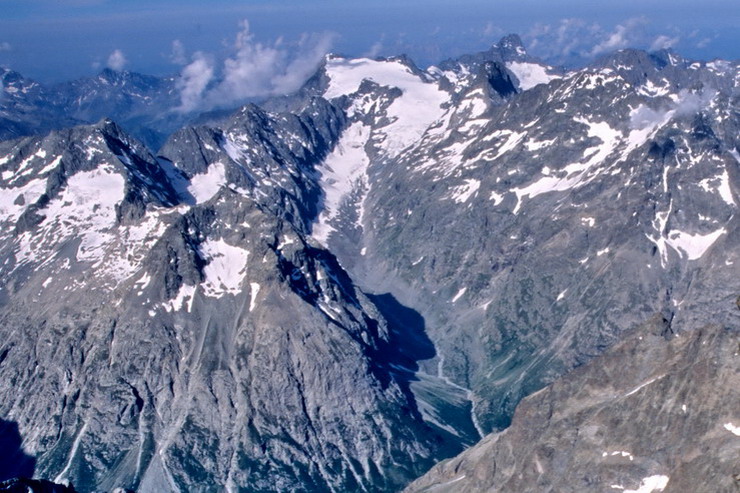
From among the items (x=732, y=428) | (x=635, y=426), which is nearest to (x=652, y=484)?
(x=635, y=426)

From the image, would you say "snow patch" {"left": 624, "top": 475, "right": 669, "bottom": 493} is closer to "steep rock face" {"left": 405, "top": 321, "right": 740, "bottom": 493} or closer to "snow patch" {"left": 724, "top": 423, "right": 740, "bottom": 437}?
"steep rock face" {"left": 405, "top": 321, "right": 740, "bottom": 493}

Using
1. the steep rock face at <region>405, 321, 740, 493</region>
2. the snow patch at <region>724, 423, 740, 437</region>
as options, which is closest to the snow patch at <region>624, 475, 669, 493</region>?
the steep rock face at <region>405, 321, 740, 493</region>

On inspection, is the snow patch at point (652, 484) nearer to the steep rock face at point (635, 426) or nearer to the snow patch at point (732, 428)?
the steep rock face at point (635, 426)

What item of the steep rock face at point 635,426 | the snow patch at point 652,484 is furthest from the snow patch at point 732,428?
the snow patch at point 652,484

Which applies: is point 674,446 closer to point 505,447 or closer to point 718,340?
point 718,340

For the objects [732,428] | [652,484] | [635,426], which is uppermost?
[635,426]

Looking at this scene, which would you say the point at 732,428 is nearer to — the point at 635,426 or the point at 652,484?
the point at 652,484

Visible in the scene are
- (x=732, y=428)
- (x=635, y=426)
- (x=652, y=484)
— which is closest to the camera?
(x=732, y=428)

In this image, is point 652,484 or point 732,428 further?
point 652,484

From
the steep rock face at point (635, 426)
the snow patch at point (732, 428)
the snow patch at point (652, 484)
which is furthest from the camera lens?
the snow patch at point (652, 484)
